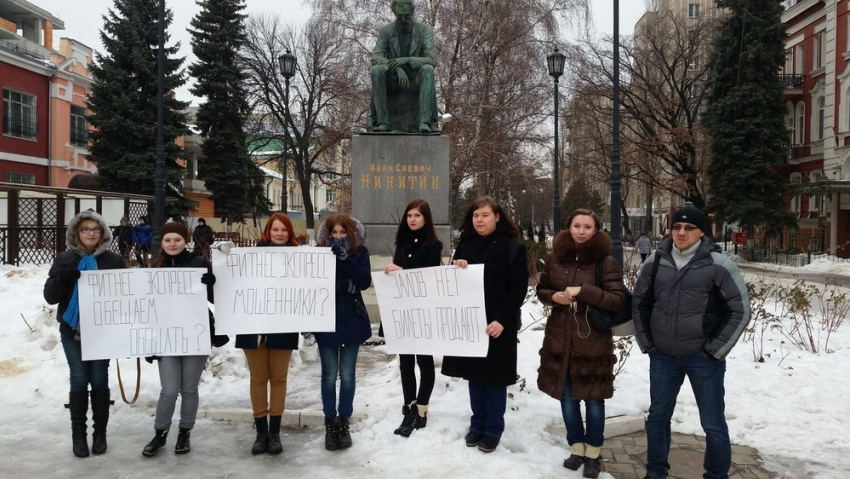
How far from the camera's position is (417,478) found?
430cm

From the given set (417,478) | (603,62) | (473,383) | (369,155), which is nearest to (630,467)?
(473,383)

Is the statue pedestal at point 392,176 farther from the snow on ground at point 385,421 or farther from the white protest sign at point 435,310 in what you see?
the white protest sign at point 435,310

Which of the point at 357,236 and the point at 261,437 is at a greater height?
the point at 357,236

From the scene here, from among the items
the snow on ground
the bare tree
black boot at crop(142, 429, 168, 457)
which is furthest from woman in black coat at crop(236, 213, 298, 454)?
the bare tree

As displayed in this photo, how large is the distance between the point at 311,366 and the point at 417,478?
3.31 metres

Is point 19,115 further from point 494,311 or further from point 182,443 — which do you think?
point 494,311

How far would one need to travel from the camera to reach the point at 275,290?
16.4ft

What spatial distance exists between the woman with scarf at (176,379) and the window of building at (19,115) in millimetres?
34309

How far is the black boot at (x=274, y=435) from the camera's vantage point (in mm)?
4848

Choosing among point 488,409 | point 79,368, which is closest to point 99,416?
point 79,368

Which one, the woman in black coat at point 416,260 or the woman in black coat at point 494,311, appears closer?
the woman in black coat at point 494,311

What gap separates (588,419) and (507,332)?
81cm

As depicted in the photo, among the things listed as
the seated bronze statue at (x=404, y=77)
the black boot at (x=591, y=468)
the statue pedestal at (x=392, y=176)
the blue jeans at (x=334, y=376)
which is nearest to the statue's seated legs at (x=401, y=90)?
the seated bronze statue at (x=404, y=77)

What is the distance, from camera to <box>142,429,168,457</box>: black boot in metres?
4.76
